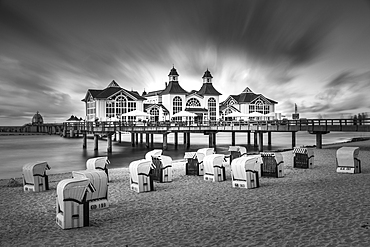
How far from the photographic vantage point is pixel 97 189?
8.26 m

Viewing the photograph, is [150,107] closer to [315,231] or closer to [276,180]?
[276,180]

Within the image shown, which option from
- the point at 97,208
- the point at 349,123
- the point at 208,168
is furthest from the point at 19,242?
the point at 349,123

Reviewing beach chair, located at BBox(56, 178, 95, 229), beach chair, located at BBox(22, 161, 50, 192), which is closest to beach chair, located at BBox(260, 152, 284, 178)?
beach chair, located at BBox(56, 178, 95, 229)

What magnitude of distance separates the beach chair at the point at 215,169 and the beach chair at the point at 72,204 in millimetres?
5949

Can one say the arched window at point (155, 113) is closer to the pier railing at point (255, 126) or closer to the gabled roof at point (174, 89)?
the gabled roof at point (174, 89)

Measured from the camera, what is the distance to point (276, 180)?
11930 mm

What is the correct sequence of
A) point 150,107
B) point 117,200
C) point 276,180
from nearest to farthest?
1. point 117,200
2. point 276,180
3. point 150,107

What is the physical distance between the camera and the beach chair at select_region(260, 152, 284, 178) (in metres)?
12.6

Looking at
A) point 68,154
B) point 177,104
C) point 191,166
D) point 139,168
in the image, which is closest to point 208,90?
point 177,104

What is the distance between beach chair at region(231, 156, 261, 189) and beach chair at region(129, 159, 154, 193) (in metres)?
2.80

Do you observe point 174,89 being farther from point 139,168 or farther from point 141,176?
point 141,176

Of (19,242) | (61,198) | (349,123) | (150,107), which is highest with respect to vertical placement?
(150,107)

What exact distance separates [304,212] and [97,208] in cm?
501

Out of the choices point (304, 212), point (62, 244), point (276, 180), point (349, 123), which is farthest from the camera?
point (349, 123)
